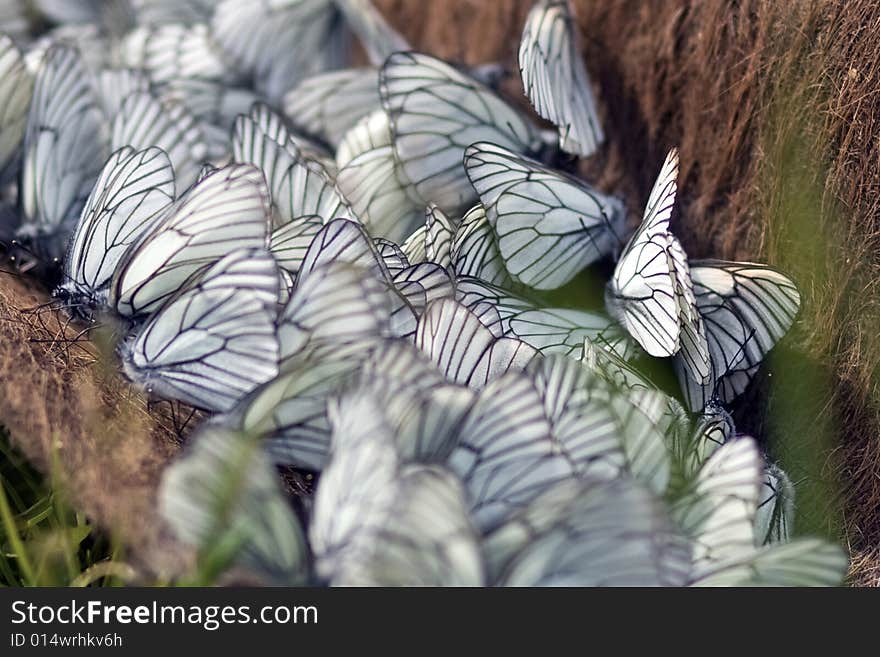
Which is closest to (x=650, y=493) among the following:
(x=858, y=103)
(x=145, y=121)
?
(x=858, y=103)

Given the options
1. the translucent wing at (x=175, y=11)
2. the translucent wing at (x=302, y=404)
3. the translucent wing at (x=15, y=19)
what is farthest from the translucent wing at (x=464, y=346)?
the translucent wing at (x=15, y=19)

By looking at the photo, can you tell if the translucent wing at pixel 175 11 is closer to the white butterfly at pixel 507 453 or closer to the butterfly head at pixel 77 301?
the butterfly head at pixel 77 301

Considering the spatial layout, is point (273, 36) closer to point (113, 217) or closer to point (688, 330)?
point (113, 217)

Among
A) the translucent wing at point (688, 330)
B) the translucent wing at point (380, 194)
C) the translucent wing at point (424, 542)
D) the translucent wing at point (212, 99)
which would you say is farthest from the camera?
the translucent wing at point (212, 99)

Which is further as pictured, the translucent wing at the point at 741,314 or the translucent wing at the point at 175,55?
the translucent wing at the point at 175,55

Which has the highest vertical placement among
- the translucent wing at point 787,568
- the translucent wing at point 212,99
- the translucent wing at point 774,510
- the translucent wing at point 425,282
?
the translucent wing at point 212,99

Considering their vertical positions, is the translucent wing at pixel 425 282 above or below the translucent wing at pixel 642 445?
above

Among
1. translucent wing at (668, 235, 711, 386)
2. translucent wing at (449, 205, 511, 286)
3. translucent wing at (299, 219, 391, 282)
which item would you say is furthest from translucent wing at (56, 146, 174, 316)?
translucent wing at (668, 235, 711, 386)
